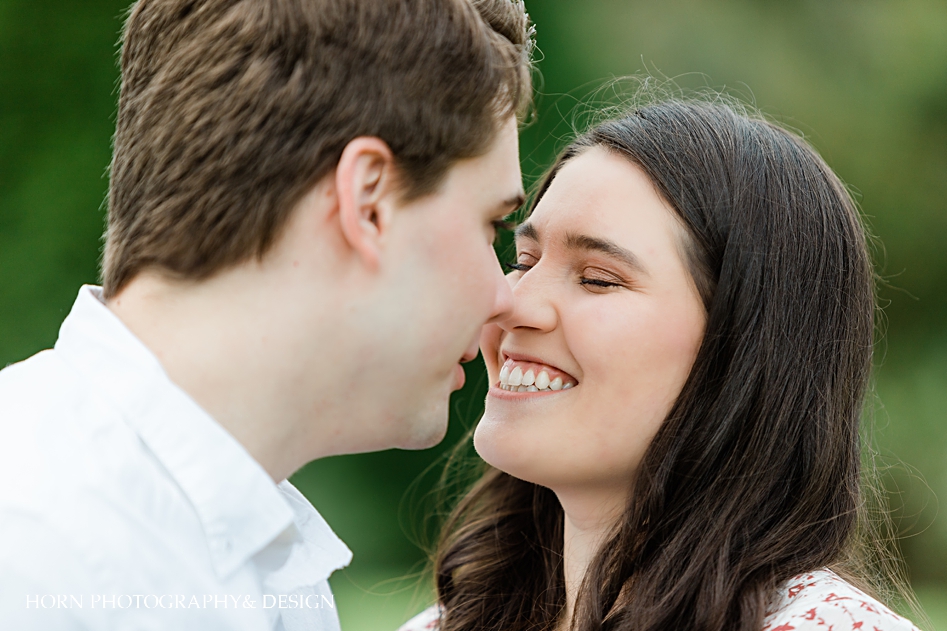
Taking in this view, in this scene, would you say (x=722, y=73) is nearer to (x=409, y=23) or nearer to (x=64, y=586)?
(x=409, y=23)

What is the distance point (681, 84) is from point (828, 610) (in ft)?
15.5

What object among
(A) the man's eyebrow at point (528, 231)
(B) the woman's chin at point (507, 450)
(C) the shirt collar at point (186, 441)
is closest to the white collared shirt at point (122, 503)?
(C) the shirt collar at point (186, 441)

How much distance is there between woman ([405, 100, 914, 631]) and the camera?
2.22 meters

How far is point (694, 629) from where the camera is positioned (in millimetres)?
2018

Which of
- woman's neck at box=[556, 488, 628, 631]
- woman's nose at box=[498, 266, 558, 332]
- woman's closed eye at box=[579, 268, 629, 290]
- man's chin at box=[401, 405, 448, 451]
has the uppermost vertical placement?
woman's closed eye at box=[579, 268, 629, 290]

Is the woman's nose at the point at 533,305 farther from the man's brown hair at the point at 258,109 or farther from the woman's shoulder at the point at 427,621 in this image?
the woman's shoulder at the point at 427,621

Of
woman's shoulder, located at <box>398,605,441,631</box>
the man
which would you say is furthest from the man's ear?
woman's shoulder, located at <box>398,605,441,631</box>

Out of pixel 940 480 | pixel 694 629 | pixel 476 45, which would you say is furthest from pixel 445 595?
pixel 940 480

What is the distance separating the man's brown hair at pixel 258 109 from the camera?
1.62 meters

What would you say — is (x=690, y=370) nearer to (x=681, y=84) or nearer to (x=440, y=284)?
(x=440, y=284)

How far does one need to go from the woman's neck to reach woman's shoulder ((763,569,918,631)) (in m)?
0.50

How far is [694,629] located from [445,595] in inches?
45.3

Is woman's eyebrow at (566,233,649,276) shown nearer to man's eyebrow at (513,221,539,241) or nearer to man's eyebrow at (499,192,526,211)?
man's eyebrow at (513,221,539,241)

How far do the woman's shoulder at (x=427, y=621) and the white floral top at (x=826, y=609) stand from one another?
1.27m
